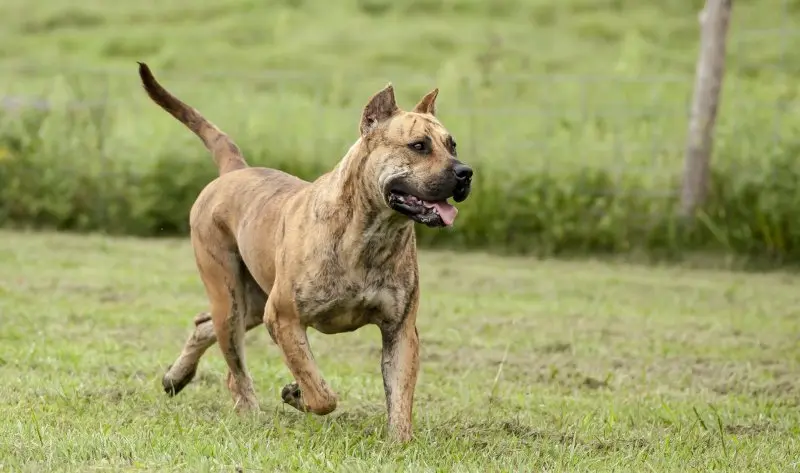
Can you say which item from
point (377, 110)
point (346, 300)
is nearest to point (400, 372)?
point (346, 300)

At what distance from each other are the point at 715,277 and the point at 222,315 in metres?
7.20

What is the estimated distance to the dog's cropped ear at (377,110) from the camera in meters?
Result: 5.94

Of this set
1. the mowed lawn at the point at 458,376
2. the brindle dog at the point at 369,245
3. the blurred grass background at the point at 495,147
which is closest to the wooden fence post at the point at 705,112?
the blurred grass background at the point at 495,147

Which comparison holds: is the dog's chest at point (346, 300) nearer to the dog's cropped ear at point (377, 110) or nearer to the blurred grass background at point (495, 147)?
the dog's cropped ear at point (377, 110)

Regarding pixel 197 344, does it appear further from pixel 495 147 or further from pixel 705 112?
pixel 495 147

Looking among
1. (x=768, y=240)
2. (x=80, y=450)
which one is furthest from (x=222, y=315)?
(x=768, y=240)

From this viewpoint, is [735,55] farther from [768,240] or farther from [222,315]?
[222,315]

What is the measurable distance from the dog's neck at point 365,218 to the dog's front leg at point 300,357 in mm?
388

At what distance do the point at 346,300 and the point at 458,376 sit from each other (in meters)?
2.28

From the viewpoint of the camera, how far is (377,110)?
19.6 ft

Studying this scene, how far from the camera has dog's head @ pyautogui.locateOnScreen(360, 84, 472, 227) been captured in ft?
18.6

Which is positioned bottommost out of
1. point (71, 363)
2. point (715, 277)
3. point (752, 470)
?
point (715, 277)

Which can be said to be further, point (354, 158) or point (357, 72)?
point (357, 72)

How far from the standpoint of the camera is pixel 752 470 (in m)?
5.43
